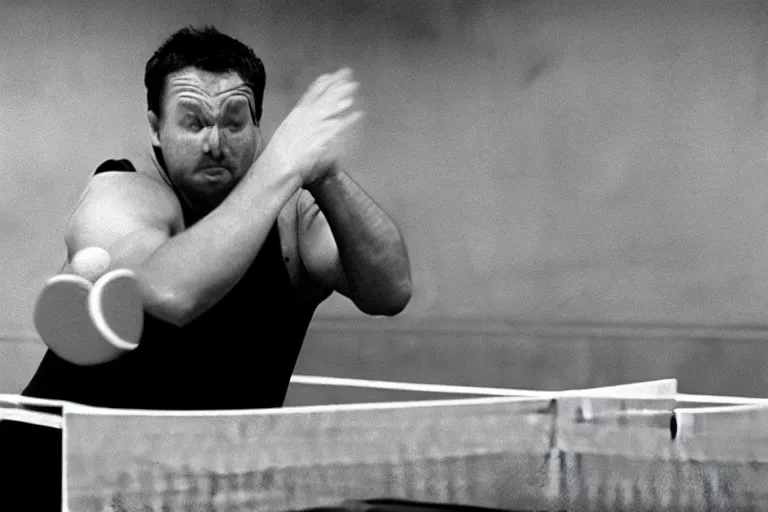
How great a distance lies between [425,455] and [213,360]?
30 cm

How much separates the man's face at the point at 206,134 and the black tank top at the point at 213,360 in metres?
0.03

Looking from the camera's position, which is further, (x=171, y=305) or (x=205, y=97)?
(x=205, y=97)

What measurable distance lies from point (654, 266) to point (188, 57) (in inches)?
53.5

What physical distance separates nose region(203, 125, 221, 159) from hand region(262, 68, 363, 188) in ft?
0.37

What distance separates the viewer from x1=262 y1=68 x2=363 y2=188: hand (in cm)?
90

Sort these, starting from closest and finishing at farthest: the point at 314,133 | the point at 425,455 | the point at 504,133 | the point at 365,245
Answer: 1. the point at 425,455
2. the point at 314,133
3. the point at 365,245
4. the point at 504,133

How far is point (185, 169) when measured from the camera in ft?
3.39

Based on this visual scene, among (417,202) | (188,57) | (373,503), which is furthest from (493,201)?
(373,503)

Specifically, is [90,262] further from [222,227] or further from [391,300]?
[391,300]

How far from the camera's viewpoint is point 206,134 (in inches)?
40.4

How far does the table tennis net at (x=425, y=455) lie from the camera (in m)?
0.67

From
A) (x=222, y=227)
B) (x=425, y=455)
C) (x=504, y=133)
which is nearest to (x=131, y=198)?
(x=222, y=227)

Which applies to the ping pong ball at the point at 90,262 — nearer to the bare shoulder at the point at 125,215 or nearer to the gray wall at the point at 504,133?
the bare shoulder at the point at 125,215

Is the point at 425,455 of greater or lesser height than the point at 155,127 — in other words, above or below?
below
